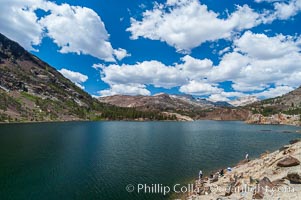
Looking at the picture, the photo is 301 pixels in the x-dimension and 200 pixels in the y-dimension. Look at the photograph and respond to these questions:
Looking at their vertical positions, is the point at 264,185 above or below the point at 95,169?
above

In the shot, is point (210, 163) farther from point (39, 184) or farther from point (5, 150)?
point (5, 150)

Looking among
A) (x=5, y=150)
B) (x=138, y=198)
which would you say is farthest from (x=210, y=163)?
(x=5, y=150)

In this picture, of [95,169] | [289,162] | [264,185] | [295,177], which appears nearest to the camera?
[264,185]

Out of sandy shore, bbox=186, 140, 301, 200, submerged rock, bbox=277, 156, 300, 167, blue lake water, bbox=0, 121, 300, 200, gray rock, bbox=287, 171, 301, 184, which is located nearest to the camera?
sandy shore, bbox=186, 140, 301, 200

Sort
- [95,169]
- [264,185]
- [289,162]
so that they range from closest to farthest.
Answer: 1. [264,185]
2. [289,162]
3. [95,169]

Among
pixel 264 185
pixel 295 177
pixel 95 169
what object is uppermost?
pixel 295 177

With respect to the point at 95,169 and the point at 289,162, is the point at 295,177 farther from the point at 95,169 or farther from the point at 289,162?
the point at 95,169

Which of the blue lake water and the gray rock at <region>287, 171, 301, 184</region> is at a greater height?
the gray rock at <region>287, 171, 301, 184</region>

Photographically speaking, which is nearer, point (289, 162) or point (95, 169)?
point (289, 162)

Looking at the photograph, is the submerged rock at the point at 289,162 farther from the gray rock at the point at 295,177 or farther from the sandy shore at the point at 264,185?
the gray rock at the point at 295,177

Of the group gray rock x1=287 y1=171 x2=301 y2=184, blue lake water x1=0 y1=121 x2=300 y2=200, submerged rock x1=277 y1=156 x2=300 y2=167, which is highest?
submerged rock x1=277 y1=156 x2=300 y2=167

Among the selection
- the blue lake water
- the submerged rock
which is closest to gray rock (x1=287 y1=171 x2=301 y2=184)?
the submerged rock

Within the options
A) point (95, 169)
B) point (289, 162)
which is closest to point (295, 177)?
point (289, 162)

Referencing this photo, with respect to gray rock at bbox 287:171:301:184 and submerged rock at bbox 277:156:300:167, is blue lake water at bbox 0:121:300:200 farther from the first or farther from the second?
gray rock at bbox 287:171:301:184
